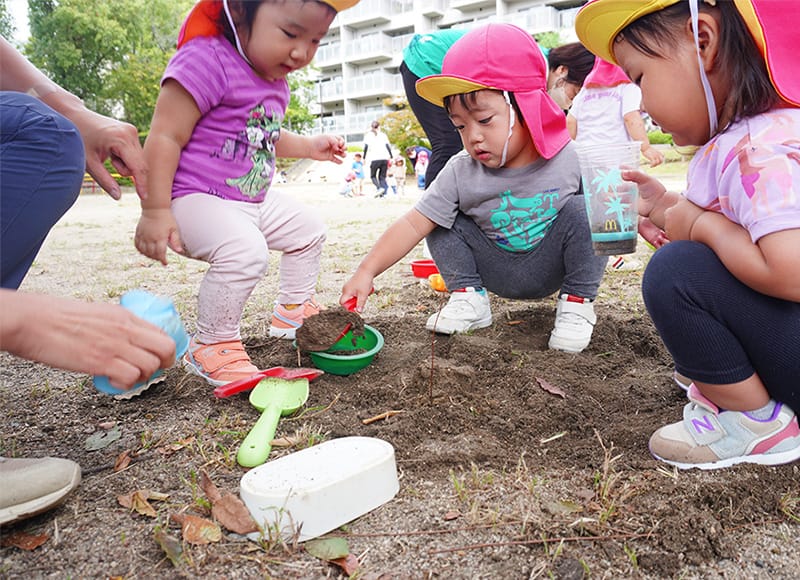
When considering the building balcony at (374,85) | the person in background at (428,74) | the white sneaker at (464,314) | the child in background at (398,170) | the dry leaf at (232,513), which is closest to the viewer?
the dry leaf at (232,513)

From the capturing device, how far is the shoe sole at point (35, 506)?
3.79ft

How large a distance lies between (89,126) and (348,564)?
4.77ft

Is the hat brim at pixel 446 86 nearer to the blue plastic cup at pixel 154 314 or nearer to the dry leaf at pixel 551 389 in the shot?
the dry leaf at pixel 551 389

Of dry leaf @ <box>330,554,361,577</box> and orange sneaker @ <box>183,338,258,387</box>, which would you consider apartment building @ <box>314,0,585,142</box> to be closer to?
orange sneaker @ <box>183,338,258,387</box>

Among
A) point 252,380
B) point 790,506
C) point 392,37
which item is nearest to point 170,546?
point 252,380

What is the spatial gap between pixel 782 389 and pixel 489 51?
1.53 meters

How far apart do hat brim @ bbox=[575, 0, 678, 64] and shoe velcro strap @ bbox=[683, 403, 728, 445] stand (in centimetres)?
91

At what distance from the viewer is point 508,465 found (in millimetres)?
1363

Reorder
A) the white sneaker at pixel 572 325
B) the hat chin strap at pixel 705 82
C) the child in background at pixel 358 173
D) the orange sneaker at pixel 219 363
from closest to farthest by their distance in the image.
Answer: the hat chin strap at pixel 705 82, the orange sneaker at pixel 219 363, the white sneaker at pixel 572 325, the child in background at pixel 358 173

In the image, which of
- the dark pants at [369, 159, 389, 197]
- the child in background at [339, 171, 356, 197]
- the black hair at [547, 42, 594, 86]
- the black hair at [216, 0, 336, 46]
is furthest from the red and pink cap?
the child in background at [339, 171, 356, 197]

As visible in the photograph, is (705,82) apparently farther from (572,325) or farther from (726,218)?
(572,325)

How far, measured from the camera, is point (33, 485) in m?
1.21

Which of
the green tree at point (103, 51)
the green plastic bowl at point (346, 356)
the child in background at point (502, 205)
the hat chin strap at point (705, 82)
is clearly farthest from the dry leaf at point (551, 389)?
the green tree at point (103, 51)

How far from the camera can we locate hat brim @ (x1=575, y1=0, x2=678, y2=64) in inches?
52.6
